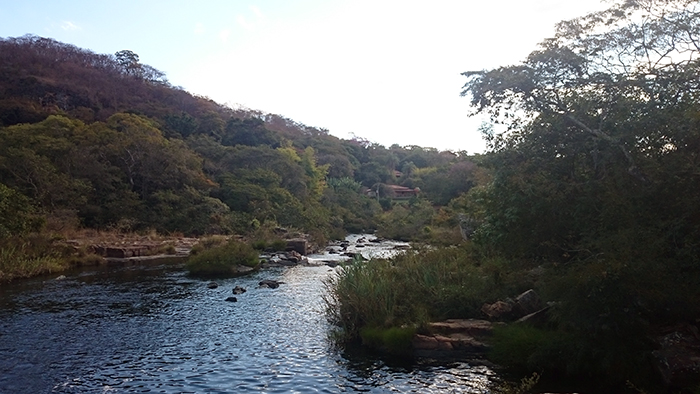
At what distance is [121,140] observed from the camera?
41031mm

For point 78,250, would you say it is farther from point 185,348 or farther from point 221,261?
point 185,348

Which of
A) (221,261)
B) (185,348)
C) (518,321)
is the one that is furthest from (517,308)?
(221,261)

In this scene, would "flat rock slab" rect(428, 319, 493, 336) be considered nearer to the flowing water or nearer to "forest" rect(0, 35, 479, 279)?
the flowing water

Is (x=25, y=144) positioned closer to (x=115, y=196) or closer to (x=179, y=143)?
(x=115, y=196)

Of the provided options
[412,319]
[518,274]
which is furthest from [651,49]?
[412,319]

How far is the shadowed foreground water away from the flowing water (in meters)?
0.03

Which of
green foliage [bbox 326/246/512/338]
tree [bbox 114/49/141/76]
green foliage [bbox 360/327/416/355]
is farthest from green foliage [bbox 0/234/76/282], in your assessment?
tree [bbox 114/49/141/76]

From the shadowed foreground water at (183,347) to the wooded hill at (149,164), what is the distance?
11027 mm

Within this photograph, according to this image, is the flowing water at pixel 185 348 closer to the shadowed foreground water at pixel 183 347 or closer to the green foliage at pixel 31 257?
the shadowed foreground water at pixel 183 347

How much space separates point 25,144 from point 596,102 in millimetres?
39299

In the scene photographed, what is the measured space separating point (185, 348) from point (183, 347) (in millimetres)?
116

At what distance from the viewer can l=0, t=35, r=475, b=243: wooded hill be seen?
117 ft

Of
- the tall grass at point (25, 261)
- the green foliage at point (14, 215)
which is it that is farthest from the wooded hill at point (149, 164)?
the tall grass at point (25, 261)

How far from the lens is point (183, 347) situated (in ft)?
42.6
